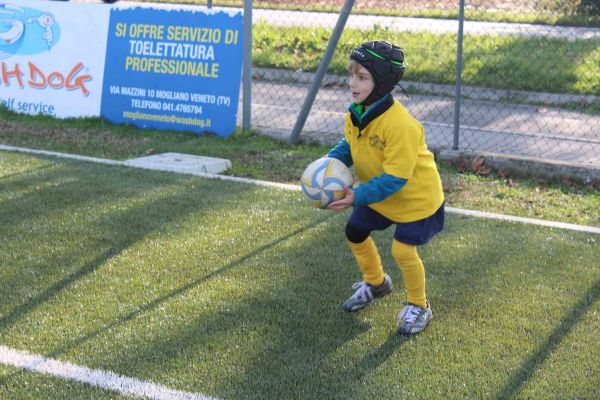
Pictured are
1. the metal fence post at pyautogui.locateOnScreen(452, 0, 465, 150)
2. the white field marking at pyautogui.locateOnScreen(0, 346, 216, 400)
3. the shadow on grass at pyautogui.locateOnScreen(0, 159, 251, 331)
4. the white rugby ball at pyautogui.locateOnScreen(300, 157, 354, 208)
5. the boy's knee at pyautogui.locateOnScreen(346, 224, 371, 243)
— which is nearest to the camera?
the white field marking at pyautogui.locateOnScreen(0, 346, 216, 400)

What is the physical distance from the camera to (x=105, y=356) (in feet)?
13.6

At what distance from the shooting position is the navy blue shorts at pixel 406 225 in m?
4.46

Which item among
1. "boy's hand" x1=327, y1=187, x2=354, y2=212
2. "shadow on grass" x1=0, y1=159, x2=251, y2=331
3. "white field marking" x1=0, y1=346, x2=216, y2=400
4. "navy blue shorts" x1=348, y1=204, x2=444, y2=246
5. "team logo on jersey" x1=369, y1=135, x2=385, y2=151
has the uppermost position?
"team logo on jersey" x1=369, y1=135, x2=385, y2=151

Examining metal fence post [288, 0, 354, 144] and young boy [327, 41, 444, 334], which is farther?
metal fence post [288, 0, 354, 144]

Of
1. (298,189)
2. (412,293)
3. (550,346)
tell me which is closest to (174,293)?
(412,293)

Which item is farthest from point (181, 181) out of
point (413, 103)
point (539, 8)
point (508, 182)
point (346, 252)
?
point (539, 8)

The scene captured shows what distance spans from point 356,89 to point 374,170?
440 mm

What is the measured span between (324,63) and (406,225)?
4.37 meters

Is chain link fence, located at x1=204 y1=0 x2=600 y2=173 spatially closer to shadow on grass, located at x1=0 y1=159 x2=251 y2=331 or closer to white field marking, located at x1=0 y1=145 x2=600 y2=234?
white field marking, located at x1=0 y1=145 x2=600 y2=234

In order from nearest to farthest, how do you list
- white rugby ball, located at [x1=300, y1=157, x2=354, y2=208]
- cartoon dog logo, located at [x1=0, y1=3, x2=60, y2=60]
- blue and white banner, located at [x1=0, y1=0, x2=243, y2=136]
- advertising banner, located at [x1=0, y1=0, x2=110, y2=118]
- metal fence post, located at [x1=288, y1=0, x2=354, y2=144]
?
white rugby ball, located at [x1=300, y1=157, x2=354, y2=208], metal fence post, located at [x1=288, y1=0, x2=354, y2=144], blue and white banner, located at [x1=0, y1=0, x2=243, y2=136], advertising banner, located at [x1=0, y1=0, x2=110, y2=118], cartoon dog logo, located at [x1=0, y1=3, x2=60, y2=60]

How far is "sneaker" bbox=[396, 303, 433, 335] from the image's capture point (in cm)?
447

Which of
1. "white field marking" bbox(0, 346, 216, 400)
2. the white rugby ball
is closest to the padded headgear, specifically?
the white rugby ball

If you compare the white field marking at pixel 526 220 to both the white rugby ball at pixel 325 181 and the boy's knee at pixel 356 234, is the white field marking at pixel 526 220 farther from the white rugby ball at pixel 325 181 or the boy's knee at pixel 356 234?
the white rugby ball at pixel 325 181

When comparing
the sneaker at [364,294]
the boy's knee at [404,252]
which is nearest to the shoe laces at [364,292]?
the sneaker at [364,294]
